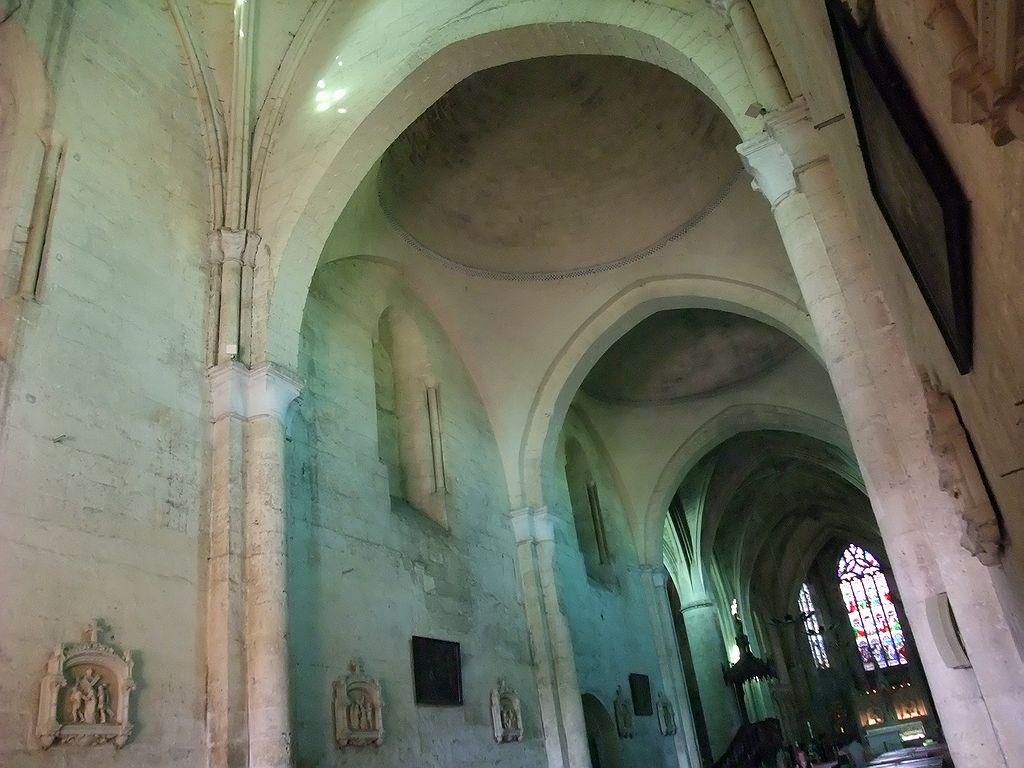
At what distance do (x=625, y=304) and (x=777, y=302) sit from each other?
6.74 ft

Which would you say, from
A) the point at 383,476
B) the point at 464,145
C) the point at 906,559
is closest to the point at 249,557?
the point at 383,476

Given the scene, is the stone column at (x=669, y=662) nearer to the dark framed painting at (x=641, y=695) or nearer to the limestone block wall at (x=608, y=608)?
the limestone block wall at (x=608, y=608)

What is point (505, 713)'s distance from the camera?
8.55 m

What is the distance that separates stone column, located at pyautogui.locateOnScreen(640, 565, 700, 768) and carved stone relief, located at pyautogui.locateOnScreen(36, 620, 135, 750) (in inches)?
402

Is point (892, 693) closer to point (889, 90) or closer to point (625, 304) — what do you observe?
point (625, 304)

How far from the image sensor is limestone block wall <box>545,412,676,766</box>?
434 inches

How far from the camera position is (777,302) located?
33.4ft

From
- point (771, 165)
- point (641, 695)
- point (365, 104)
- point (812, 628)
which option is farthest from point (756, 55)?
point (812, 628)

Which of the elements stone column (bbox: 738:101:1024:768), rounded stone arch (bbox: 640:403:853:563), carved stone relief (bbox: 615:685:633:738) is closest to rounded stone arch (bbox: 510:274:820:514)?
carved stone relief (bbox: 615:685:633:738)

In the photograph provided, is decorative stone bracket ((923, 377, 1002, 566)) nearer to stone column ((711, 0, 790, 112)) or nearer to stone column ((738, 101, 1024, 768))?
stone column ((738, 101, 1024, 768))

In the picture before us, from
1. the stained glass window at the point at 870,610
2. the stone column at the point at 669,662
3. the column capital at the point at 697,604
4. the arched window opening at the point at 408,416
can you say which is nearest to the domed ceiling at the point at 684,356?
the stone column at the point at 669,662

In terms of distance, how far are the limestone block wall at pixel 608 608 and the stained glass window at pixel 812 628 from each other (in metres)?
16.9

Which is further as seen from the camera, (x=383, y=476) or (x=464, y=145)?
(x=464, y=145)

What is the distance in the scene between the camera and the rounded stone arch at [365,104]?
6488mm
